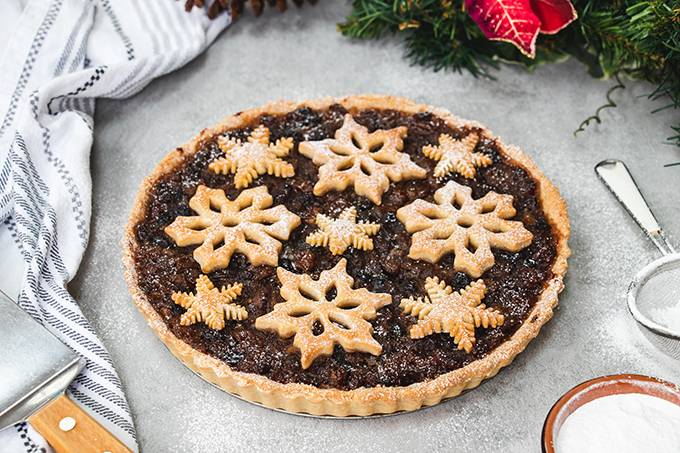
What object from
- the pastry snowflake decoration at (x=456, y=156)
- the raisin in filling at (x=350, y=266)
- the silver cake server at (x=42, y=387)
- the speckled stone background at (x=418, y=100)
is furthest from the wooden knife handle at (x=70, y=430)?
A: the pastry snowflake decoration at (x=456, y=156)

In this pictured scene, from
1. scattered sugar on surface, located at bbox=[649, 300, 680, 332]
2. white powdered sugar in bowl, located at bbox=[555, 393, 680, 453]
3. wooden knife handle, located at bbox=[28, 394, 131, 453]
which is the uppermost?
wooden knife handle, located at bbox=[28, 394, 131, 453]

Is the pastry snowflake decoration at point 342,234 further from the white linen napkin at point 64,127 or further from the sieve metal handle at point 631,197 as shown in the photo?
the sieve metal handle at point 631,197

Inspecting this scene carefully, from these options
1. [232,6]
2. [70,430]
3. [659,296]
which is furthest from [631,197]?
[70,430]

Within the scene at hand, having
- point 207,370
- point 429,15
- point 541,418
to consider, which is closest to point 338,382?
point 207,370

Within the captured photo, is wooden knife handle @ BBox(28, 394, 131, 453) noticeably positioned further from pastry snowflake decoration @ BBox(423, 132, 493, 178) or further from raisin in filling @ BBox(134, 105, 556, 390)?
pastry snowflake decoration @ BBox(423, 132, 493, 178)

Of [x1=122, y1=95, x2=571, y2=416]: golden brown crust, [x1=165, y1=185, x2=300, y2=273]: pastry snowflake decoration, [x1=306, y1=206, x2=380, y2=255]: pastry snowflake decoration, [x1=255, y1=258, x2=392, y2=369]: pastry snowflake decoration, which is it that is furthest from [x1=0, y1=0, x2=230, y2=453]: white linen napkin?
[x1=306, y1=206, x2=380, y2=255]: pastry snowflake decoration

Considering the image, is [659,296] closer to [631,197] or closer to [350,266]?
[631,197]
